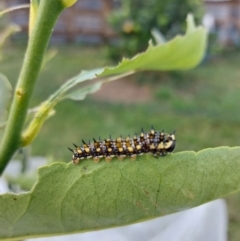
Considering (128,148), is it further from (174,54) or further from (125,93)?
(125,93)

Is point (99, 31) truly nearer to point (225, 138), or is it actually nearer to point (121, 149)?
point (225, 138)

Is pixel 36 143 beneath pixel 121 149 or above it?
above

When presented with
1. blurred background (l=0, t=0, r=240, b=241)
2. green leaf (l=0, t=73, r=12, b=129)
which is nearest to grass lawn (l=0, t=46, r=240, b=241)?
blurred background (l=0, t=0, r=240, b=241)

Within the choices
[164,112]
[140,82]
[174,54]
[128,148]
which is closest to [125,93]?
[140,82]

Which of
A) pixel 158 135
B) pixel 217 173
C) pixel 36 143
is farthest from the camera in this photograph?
pixel 36 143

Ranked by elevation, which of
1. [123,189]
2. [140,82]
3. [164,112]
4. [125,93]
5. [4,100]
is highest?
[140,82]

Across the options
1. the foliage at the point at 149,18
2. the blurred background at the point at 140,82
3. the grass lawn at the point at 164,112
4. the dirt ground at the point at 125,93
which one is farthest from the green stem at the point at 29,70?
the foliage at the point at 149,18

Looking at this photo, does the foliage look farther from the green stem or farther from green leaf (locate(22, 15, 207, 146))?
the green stem

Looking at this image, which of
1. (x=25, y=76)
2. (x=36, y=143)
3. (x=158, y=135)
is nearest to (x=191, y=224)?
(x=158, y=135)
